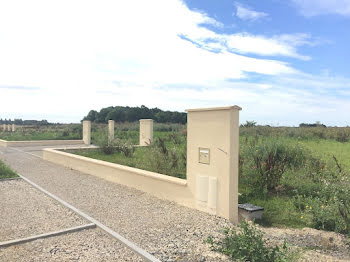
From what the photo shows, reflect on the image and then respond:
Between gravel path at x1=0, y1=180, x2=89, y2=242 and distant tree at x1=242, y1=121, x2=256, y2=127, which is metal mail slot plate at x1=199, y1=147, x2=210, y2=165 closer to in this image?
gravel path at x1=0, y1=180, x2=89, y2=242

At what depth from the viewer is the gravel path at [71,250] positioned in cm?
402

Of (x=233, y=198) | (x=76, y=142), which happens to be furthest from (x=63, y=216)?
(x=76, y=142)

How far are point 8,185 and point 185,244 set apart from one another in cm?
656

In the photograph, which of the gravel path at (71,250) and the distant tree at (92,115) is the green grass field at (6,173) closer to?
the gravel path at (71,250)

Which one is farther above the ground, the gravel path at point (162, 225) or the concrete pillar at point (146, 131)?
the concrete pillar at point (146, 131)

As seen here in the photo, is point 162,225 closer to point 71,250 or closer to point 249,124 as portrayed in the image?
point 71,250

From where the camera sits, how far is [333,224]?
5.12 metres

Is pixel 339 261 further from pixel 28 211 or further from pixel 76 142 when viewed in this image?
pixel 76 142

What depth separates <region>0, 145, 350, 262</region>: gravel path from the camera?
4.15 m

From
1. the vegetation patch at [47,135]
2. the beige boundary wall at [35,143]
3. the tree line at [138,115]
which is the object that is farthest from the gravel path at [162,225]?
the tree line at [138,115]

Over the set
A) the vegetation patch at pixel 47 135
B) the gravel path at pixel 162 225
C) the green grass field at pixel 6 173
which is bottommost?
the gravel path at pixel 162 225

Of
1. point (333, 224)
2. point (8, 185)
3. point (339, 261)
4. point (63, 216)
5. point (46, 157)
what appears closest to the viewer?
point (339, 261)

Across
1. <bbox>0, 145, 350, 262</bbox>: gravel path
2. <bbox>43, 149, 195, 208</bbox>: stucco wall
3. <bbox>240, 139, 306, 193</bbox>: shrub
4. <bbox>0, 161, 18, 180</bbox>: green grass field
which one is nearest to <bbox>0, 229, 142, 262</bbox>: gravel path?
<bbox>0, 145, 350, 262</bbox>: gravel path

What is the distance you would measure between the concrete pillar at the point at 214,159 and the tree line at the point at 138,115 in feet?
128
